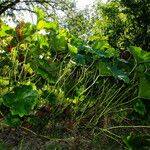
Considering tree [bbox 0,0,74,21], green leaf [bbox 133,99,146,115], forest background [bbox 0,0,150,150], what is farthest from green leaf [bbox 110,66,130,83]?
tree [bbox 0,0,74,21]

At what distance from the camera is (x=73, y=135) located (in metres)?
2.82

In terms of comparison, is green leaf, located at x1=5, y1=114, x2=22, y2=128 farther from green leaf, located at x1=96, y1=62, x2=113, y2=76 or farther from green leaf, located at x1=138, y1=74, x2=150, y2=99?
green leaf, located at x1=138, y1=74, x2=150, y2=99

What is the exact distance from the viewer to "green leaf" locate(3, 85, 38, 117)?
2.47m

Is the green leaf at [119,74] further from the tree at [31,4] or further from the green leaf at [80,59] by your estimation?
the tree at [31,4]

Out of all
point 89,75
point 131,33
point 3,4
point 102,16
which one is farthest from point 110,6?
point 3,4

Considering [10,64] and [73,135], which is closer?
[73,135]

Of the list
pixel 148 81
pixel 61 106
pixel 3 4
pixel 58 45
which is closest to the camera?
pixel 148 81

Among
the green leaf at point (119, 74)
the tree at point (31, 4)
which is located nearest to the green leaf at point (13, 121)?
the green leaf at point (119, 74)

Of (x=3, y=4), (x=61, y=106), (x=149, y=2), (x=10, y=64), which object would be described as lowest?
(x=61, y=106)

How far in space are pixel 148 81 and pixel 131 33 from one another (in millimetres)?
7581

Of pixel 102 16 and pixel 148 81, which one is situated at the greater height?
pixel 102 16

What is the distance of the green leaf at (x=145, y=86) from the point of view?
2.70m

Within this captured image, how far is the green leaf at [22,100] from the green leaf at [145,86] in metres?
0.73

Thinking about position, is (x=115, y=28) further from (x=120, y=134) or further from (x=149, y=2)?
(x=120, y=134)
